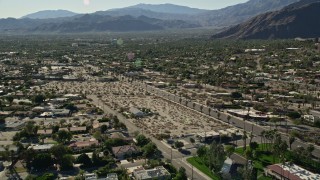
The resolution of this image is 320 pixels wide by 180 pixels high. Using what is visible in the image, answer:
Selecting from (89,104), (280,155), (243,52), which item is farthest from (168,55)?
(280,155)

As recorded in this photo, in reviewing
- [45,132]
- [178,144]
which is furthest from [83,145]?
[178,144]

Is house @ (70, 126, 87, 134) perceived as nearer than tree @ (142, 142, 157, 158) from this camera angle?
No

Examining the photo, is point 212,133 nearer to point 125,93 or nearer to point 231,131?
point 231,131

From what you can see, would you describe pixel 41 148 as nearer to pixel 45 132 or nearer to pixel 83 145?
pixel 83 145

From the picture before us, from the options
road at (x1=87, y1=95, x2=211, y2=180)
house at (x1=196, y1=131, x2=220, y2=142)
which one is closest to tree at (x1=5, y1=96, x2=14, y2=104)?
road at (x1=87, y1=95, x2=211, y2=180)

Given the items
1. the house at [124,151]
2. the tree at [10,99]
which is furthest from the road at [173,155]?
the tree at [10,99]

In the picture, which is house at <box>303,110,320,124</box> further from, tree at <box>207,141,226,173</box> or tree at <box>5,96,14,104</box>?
tree at <box>5,96,14,104</box>
